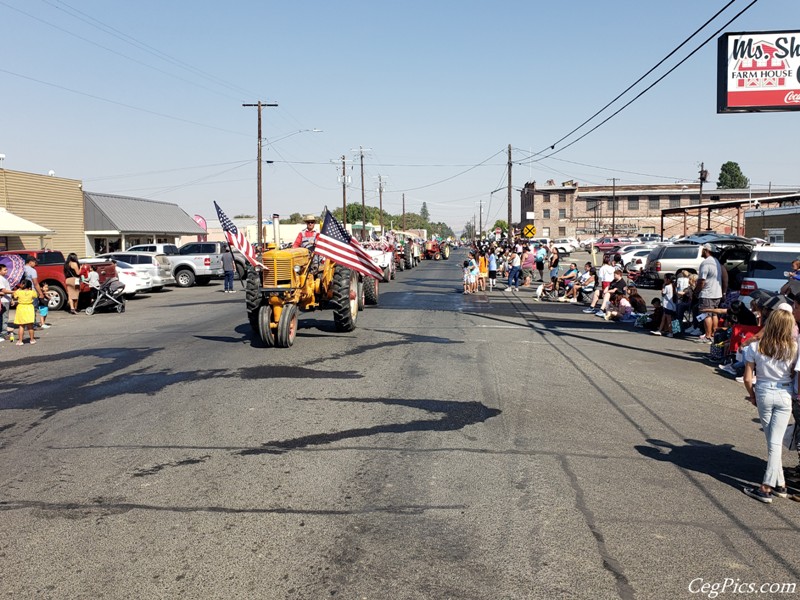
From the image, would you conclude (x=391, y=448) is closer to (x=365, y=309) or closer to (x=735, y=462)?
(x=735, y=462)

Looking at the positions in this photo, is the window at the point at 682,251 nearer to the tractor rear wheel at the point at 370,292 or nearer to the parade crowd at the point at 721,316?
the parade crowd at the point at 721,316

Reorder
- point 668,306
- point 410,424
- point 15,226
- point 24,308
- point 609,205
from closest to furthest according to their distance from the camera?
point 410,424 < point 24,308 < point 668,306 < point 15,226 < point 609,205

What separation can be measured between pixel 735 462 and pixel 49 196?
39.4m

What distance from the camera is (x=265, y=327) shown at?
41.6ft

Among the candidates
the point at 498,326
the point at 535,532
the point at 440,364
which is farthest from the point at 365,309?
the point at 535,532

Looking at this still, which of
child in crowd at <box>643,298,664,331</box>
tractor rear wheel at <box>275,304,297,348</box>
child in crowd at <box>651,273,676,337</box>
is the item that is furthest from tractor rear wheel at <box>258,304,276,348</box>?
child in crowd at <box>643,298,664,331</box>

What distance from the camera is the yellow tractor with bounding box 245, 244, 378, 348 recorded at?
12.7 m

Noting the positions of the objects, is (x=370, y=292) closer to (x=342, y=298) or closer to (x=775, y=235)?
(x=342, y=298)

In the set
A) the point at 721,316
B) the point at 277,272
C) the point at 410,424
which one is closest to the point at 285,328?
the point at 277,272

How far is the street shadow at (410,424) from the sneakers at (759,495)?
2.90 metres

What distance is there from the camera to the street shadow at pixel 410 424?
7.08m

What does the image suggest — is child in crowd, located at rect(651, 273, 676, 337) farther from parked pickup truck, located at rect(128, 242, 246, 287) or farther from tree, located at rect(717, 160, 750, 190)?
tree, located at rect(717, 160, 750, 190)

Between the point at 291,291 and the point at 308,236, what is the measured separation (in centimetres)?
242

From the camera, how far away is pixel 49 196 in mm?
38469
